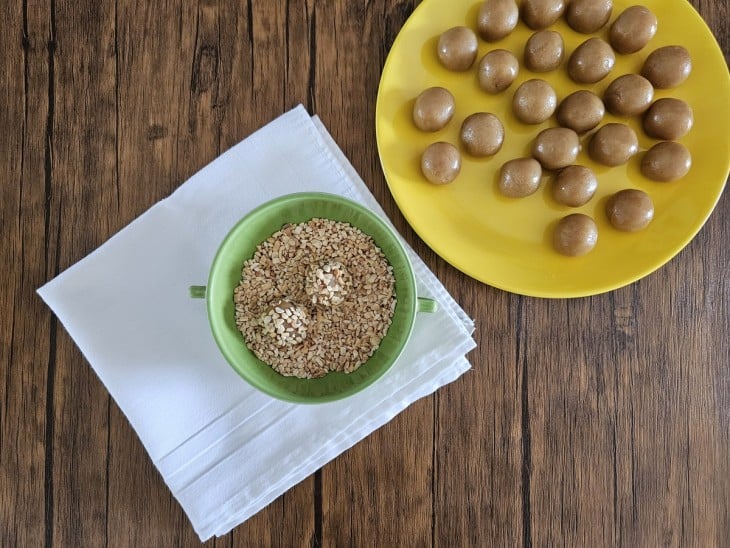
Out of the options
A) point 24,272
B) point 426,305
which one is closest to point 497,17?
point 426,305

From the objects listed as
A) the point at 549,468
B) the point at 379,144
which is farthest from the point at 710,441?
the point at 379,144

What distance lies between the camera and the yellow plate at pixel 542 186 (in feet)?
3.03

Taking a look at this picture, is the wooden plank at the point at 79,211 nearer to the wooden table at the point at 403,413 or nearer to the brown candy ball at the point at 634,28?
the wooden table at the point at 403,413

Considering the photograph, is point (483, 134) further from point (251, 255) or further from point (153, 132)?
point (153, 132)

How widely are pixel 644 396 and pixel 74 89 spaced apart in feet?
3.40

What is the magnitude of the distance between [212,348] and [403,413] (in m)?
0.31

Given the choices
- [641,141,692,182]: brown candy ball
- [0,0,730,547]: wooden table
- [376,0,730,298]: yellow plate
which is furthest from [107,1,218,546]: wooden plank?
[641,141,692,182]: brown candy ball

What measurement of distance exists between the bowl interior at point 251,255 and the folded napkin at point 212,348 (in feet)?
0.23

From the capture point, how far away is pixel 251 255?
0.89 meters

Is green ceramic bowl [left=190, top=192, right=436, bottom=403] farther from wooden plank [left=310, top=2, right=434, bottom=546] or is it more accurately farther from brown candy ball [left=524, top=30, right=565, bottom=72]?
brown candy ball [left=524, top=30, right=565, bottom=72]

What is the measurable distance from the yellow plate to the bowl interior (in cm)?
8

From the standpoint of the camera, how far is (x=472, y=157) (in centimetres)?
95

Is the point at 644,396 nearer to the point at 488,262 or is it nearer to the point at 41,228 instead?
the point at 488,262

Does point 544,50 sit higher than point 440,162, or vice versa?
point 544,50
